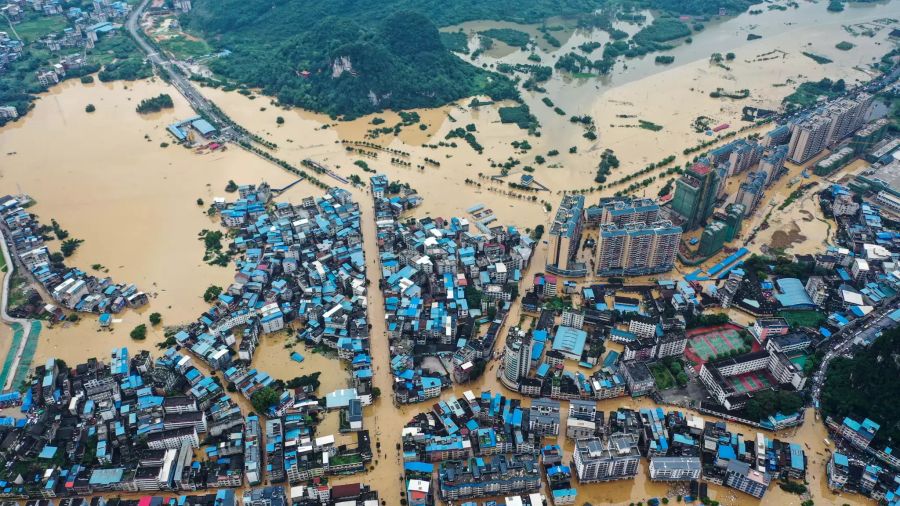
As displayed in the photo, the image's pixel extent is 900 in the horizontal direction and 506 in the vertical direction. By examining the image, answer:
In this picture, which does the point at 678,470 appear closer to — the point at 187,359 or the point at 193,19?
the point at 187,359

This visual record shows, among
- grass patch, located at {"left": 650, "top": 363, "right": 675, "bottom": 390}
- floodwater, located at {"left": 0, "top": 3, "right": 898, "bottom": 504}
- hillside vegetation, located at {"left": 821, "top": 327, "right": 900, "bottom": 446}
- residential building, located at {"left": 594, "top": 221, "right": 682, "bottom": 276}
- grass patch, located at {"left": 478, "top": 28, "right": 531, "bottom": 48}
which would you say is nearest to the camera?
hillside vegetation, located at {"left": 821, "top": 327, "right": 900, "bottom": 446}

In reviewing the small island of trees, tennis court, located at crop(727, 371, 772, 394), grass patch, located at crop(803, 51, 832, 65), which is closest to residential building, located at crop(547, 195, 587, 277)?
tennis court, located at crop(727, 371, 772, 394)

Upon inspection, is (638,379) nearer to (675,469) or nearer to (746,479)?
(675,469)

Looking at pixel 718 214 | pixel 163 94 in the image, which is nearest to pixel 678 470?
pixel 718 214

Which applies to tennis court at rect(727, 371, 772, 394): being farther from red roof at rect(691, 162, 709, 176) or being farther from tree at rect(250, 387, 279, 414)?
tree at rect(250, 387, 279, 414)

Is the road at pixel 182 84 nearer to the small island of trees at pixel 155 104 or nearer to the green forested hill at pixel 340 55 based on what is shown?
the small island of trees at pixel 155 104
